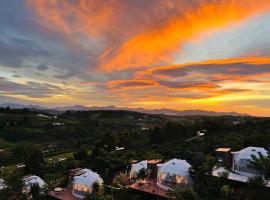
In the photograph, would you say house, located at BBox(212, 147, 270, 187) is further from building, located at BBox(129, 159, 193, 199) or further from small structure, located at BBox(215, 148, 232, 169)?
building, located at BBox(129, 159, 193, 199)

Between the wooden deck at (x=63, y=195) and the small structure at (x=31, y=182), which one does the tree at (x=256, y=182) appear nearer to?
the wooden deck at (x=63, y=195)

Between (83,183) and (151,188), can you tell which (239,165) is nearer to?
(151,188)

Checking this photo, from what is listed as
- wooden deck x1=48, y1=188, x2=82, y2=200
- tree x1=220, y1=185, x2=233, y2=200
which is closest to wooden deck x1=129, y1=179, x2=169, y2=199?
tree x1=220, y1=185, x2=233, y2=200

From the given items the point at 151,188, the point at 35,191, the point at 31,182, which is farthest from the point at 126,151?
the point at 151,188

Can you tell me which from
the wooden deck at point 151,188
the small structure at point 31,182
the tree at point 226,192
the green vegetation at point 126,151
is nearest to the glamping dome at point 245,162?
the green vegetation at point 126,151

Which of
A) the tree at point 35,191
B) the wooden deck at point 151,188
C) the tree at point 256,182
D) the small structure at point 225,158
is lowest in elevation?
the tree at point 35,191

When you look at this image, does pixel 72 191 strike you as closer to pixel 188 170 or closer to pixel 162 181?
pixel 162 181

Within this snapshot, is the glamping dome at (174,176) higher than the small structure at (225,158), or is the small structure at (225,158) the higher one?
the small structure at (225,158)
